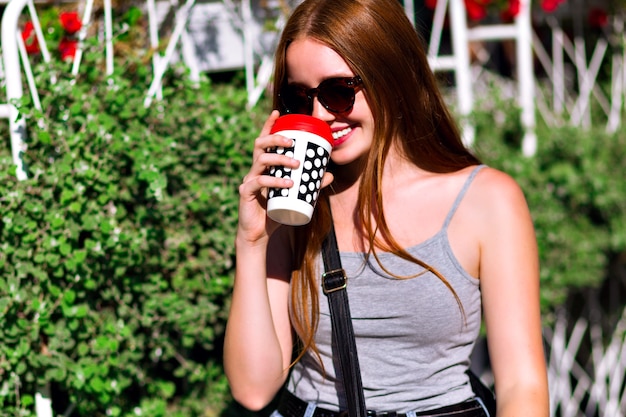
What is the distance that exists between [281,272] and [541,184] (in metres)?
1.92

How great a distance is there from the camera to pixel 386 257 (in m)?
1.79

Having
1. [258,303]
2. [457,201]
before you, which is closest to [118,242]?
[258,303]

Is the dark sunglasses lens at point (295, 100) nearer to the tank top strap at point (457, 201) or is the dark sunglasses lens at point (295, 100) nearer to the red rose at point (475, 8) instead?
the tank top strap at point (457, 201)

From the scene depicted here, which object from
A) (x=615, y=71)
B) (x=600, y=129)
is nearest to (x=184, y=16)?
(x=600, y=129)

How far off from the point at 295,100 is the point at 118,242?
608 millimetres

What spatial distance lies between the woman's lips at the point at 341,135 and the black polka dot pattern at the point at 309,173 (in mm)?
187

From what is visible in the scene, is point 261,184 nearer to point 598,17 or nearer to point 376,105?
point 376,105

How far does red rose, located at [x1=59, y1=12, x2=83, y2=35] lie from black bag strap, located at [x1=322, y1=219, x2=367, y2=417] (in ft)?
Answer: 3.65

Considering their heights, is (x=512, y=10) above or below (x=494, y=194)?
above

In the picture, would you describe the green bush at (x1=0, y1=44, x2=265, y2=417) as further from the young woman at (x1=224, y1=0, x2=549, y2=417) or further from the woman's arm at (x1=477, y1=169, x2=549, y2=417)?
the woman's arm at (x1=477, y1=169, x2=549, y2=417)

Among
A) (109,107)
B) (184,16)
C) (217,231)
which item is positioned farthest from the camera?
(184,16)

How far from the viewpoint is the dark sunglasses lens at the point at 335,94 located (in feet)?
5.50

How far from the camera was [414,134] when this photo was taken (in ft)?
6.21

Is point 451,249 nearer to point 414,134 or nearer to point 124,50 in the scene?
point 414,134
